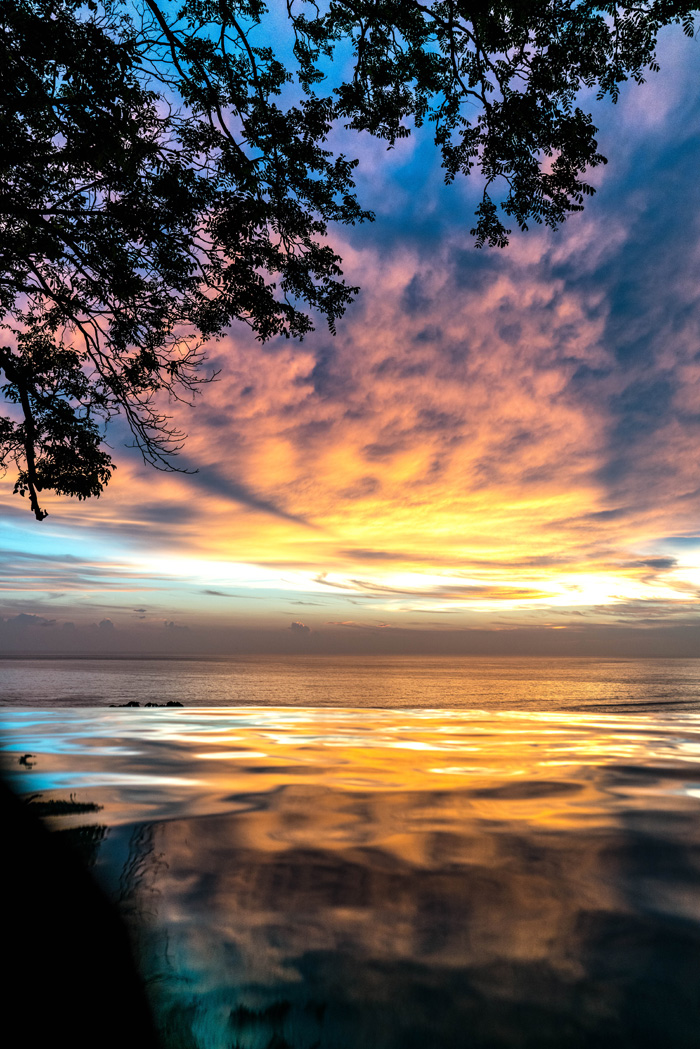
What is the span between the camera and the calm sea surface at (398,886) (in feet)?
4.60

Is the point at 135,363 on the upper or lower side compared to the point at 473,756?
upper

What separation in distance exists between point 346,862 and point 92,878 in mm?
852

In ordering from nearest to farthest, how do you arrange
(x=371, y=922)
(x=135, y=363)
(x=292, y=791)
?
(x=371, y=922) < (x=292, y=791) < (x=135, y=363)

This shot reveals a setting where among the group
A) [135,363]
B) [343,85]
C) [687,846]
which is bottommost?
[687,846]

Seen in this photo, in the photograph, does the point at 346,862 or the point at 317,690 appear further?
the point at 317,690

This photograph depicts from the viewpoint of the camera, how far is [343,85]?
8148 mm

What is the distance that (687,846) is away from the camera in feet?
7.97

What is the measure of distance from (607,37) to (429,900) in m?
8.87

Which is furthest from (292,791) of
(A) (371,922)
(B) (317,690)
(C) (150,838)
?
(B) (317,690)

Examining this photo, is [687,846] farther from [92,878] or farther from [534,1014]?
[92,878]

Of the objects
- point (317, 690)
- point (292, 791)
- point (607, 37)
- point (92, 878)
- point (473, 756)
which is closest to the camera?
point (92, 878)

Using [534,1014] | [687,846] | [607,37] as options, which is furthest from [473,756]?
[607,37]

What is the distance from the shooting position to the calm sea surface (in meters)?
1.40

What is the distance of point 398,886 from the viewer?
203 cm
